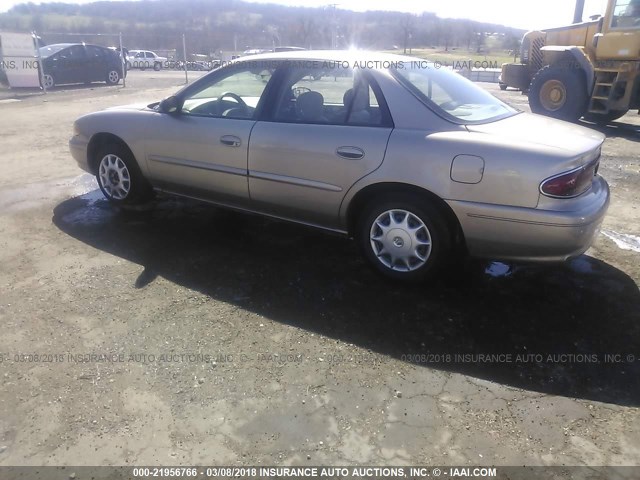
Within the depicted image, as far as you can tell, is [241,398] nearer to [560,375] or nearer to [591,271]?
[560,375]

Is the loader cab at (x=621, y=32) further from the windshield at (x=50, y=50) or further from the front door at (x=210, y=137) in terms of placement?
the windshield at (x=50, y=50)

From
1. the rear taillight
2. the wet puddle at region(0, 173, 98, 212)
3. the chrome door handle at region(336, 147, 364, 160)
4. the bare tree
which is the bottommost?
the wet puddle at region(0, 173, 98, 212)

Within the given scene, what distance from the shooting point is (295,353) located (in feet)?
9.45

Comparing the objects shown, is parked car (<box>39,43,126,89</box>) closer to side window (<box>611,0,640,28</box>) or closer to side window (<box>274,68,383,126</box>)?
side window (<box>274,68,383,126</box>)

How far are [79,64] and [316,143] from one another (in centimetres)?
1926

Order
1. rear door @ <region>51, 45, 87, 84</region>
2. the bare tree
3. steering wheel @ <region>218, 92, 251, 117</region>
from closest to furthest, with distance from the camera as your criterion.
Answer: steering wheel @ <region>218, 92, 251, 117</region> < rear door @ <region>51, 45, 87, 84</region> < the bare tree

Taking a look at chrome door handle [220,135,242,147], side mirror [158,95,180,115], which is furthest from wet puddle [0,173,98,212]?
chrome door handle [220,135,242,147]

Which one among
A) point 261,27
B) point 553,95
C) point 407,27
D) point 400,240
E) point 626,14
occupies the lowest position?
point 400,240

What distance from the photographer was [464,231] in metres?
3.29

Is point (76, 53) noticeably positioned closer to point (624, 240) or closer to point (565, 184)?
point (624, 240)

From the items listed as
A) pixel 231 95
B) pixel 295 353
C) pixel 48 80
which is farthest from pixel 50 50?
pixel 295 353

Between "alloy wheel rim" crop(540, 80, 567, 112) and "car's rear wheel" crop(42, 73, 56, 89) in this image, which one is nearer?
"alloy wheel rim" crop(540, 80, 567, 112)

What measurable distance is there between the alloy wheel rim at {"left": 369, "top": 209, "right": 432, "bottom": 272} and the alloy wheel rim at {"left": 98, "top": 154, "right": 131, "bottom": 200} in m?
2.65

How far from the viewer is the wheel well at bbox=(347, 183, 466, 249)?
3342 millimetres
